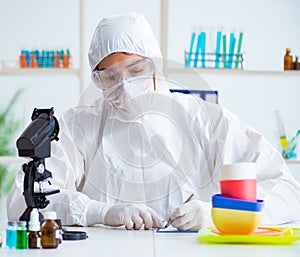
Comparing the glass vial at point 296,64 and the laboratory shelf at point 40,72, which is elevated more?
the glass vial at point 296,64

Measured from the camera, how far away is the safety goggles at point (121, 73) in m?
1.83

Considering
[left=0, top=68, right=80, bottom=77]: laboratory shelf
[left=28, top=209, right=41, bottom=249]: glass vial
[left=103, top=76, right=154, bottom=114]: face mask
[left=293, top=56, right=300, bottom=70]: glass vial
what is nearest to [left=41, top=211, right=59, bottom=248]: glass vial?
[left=28, top=209, right=41, bottom=249]: glass vial

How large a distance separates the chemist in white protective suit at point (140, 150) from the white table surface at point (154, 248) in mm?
200

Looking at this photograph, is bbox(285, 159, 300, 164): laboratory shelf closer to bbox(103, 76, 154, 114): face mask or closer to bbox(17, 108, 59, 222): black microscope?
bbox(103, 76, 154, 114): face mask

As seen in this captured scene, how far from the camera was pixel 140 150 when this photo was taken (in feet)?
6.15

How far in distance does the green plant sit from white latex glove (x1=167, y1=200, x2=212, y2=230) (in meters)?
2.08

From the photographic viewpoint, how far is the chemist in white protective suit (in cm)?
181

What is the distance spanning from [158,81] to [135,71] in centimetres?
7

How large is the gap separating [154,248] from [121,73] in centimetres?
60

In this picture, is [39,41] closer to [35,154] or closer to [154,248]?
[35,154]

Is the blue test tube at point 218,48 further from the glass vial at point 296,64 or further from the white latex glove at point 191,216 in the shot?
the white latex glove at point 191,216

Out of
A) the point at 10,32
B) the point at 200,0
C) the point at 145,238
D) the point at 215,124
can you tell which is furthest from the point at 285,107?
the point at 145,238

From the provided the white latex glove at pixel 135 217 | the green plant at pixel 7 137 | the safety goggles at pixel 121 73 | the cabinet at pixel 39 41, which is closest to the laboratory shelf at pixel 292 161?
the cabinet at pixel 39 41

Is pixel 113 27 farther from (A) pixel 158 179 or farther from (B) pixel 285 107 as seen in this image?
(B) pixel 285 107
